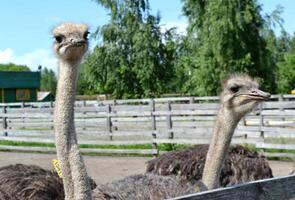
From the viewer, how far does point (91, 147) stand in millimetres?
13492

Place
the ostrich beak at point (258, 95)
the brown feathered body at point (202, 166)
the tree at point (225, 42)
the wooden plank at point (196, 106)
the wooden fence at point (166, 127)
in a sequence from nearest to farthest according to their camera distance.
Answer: the ostrich beak at point (258, 95)
the brown feathered body at point (202, 166)
the wooden fence at point (166, 127)
the wooden plank at point (196, 106)
the tree at point (225, 42)

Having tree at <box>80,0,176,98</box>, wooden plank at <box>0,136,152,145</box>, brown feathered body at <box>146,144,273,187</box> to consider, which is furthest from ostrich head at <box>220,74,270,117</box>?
tree at <box>80,0,176,98</box>

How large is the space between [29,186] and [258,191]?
1741mm

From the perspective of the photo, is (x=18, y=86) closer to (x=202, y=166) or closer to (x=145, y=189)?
(x=202, y=166)

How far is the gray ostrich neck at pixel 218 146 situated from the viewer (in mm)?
4379

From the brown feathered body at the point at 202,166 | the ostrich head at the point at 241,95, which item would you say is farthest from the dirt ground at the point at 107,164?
the ostrich head at the point at 241,95

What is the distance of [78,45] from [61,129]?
0.48 metres

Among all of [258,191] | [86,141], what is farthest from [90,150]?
[258,191]

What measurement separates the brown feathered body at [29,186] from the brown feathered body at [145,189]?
32 centimetres

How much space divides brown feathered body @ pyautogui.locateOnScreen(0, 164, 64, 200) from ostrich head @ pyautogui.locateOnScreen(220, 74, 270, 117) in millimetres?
1469

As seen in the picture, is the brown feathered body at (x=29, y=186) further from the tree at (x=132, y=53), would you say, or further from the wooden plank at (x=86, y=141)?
the tree at (x=132, y=53)

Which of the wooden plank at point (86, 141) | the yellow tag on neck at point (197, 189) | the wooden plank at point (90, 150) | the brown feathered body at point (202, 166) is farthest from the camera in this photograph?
the wooden plank at point (86, 141)

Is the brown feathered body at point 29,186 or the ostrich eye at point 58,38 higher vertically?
the ostrich eye at point 58,38

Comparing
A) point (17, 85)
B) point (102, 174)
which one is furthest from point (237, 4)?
point (17, 85)
